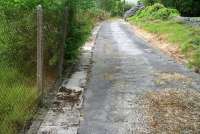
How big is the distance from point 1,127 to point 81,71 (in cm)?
603

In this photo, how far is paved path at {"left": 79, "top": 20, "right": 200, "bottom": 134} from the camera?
7172 mm

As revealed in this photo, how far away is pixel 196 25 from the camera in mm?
22875

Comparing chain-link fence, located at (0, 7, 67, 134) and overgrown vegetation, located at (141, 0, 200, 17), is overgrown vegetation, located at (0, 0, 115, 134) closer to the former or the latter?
chain-link fence, located at (0, 7, 67, 134)

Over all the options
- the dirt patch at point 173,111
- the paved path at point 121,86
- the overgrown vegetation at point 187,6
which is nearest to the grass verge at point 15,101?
the paved path at point 121,86

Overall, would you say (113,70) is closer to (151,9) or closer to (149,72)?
(149,72)

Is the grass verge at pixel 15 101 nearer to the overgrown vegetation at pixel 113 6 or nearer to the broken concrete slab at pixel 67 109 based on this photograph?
the broken concrete slab at pixel 67 109

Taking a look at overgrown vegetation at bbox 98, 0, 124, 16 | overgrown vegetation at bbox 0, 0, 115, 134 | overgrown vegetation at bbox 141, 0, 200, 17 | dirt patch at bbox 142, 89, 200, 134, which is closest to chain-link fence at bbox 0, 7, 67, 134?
overgrown vegetation at bbox 0, 0, 115, 134

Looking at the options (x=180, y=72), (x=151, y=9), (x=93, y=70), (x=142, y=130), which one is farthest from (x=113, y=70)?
(x=151, y=9)

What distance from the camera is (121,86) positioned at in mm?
10141

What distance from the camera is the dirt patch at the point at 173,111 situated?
7.02 meters

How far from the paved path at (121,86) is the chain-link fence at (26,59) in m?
0.95

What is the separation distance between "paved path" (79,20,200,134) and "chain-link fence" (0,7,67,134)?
37.5 inches

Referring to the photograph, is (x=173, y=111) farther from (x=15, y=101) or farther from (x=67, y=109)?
(x=15, y=101)

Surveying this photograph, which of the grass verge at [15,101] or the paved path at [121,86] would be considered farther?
the paved path at [121,86]
